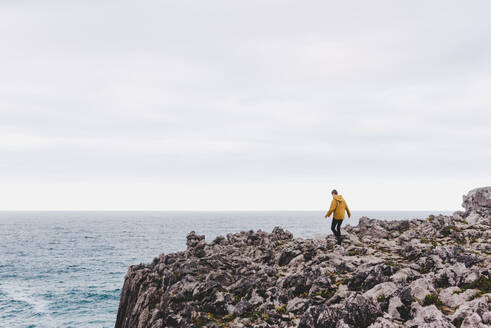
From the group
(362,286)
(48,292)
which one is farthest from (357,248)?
(48,292)

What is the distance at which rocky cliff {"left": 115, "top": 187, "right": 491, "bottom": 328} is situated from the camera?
457 inches

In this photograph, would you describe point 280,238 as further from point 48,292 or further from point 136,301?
point 48,292

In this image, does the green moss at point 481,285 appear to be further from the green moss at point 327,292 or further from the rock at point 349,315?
the green moss at point 327,292

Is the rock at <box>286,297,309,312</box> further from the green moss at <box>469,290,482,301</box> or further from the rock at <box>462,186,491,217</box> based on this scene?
the rock at <box>462,186,491,217</box>

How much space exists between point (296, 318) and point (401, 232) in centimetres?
1626

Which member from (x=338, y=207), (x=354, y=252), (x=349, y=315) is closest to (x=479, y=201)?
(x=338, y=207)

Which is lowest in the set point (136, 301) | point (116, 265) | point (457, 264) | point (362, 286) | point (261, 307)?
point (116, 265)

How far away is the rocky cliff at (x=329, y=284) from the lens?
38.1 feet

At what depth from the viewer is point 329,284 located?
50.4 ft

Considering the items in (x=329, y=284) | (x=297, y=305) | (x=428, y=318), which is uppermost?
(x=428, y=318)

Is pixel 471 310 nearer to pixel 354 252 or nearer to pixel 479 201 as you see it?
pixel 354 252

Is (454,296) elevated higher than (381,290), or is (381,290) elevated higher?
(454,296)

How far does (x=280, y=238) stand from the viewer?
27.1 metres

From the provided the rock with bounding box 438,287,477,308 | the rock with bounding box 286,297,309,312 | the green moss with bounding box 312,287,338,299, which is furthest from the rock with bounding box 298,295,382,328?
the rock with bounding box 438,287,477,308
